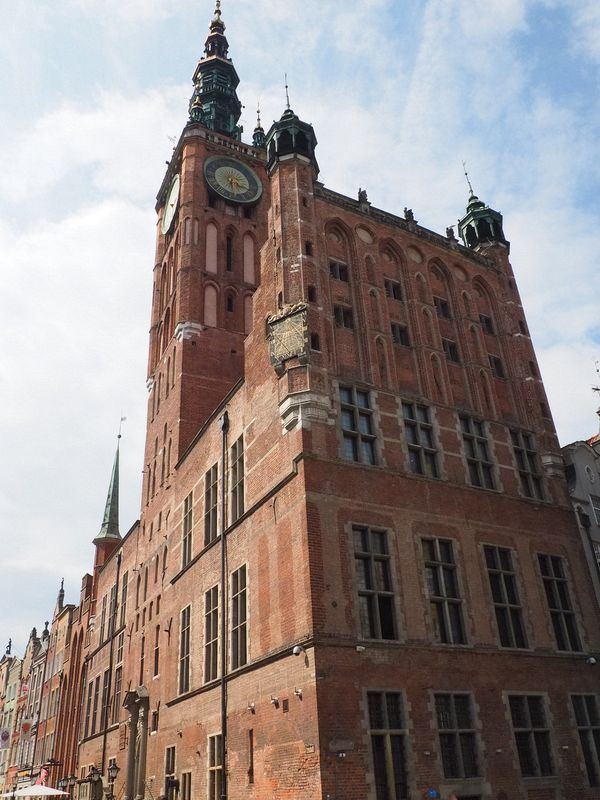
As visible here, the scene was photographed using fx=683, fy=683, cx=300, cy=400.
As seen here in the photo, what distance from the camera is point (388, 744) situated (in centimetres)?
1795

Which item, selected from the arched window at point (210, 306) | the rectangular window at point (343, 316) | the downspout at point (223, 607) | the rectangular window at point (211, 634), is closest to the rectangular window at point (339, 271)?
the rectangular window at point (343, 316)

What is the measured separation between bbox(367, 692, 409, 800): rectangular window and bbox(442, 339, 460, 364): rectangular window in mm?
13745

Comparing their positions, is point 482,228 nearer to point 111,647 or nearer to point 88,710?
point 111,647

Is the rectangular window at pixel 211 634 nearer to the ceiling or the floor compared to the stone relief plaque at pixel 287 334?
nearer to the floor

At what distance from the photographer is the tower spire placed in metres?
56.0

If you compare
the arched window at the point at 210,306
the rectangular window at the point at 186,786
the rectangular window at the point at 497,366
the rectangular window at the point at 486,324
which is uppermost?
the arched window at the point at 210,306

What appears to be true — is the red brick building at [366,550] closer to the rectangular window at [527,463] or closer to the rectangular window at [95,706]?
the rectangular window at [527,463]

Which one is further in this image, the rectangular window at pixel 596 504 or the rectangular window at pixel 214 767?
the rectangular window at pixel 596 504

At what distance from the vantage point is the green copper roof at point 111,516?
56.1 metres

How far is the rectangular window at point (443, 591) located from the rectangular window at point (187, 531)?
12464 millimetres

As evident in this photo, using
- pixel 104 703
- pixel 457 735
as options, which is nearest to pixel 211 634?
pixel 457 735

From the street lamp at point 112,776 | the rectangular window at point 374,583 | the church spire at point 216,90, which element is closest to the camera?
the rectangular window at point 374,583

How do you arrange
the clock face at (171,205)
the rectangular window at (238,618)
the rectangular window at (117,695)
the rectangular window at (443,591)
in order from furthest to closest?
the clock face at (171,205), the rectangular window at (117,695), the rectangular window at (238,618), the rectangular window at (443,591)

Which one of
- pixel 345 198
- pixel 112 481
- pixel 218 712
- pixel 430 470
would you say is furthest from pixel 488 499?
pixel 112 481
